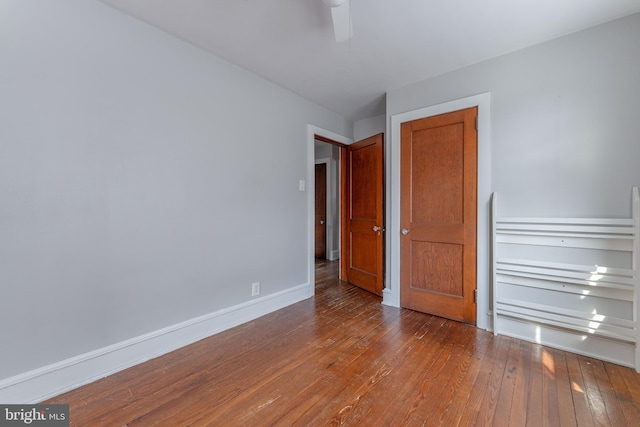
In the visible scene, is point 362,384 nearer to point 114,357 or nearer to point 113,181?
point 114,357

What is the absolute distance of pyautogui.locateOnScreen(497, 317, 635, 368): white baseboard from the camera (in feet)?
6.20

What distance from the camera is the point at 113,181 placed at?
184 cm

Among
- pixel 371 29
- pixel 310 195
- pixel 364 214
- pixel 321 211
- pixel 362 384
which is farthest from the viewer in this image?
pixel 321 211

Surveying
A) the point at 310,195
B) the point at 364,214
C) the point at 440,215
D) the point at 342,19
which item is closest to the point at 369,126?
the point at 364,214

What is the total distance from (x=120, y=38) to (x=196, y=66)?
52 cm

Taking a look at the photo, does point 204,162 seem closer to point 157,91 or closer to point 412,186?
point 157,91

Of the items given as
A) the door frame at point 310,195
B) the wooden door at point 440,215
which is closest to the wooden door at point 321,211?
the door frame at point 310,195

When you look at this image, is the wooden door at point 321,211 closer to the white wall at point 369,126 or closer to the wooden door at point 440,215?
the white wall at point 369,126

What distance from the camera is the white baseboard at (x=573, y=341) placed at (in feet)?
6.20

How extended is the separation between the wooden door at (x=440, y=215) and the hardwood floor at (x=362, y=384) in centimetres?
41

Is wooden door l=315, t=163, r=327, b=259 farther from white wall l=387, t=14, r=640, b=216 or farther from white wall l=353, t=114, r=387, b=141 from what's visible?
white wall l=387, t=14, r=640, b=216

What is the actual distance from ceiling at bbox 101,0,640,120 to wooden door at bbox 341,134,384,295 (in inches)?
40.7

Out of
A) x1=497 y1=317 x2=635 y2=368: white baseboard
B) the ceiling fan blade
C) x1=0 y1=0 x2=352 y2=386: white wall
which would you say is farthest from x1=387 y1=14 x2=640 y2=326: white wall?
x1=0 y1=0 x2=352 y2=386: white wall

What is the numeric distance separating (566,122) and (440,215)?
3.84 ft
